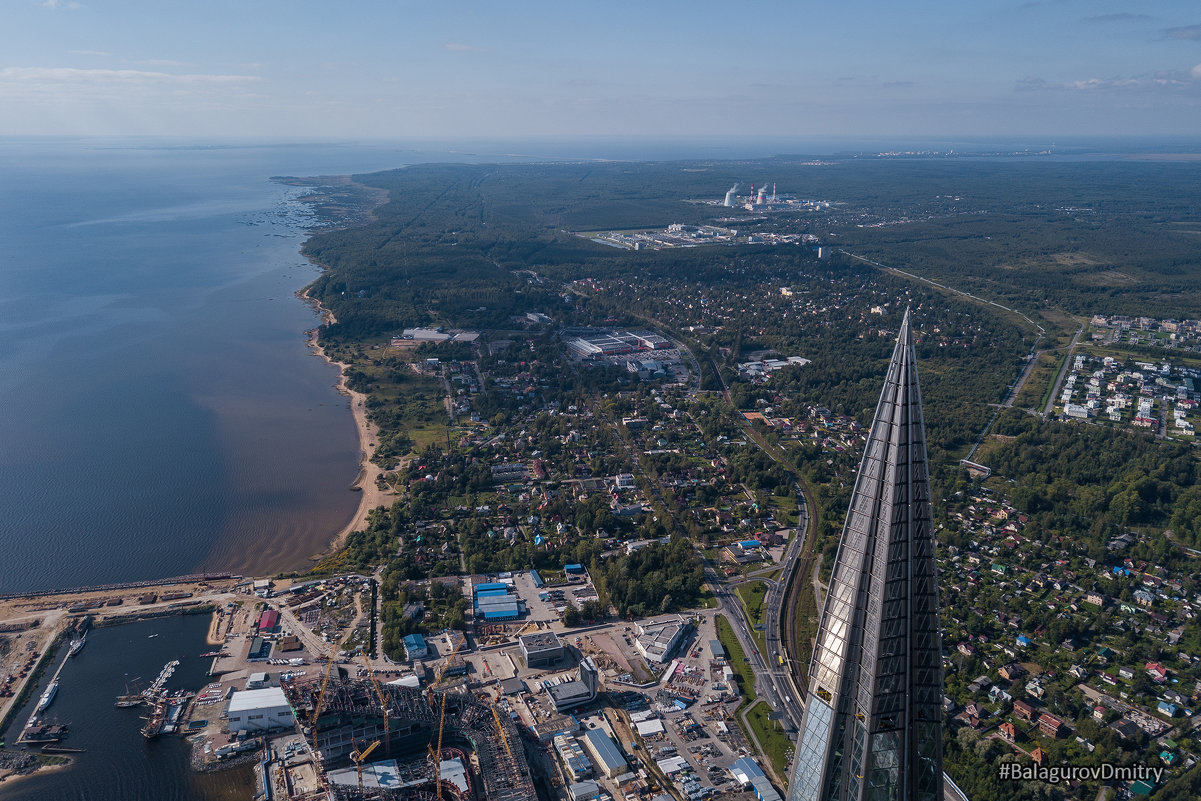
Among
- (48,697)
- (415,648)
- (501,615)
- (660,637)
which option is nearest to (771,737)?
(660,637)

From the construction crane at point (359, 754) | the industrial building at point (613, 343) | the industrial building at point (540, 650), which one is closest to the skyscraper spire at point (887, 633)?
the construction crane at point (359, 754)

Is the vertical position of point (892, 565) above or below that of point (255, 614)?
above

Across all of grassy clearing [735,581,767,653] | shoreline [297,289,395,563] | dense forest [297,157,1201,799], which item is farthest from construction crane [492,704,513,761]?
shoreline [297,289,395,563]

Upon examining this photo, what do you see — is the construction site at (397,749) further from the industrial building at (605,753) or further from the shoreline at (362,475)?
the shoreline at (362,475)

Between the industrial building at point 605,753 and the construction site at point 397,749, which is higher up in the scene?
the construction site at point 397,749

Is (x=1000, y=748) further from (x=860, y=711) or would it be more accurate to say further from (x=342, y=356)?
(x=342, y=356)

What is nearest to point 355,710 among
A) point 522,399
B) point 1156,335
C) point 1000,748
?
point 1000,748
